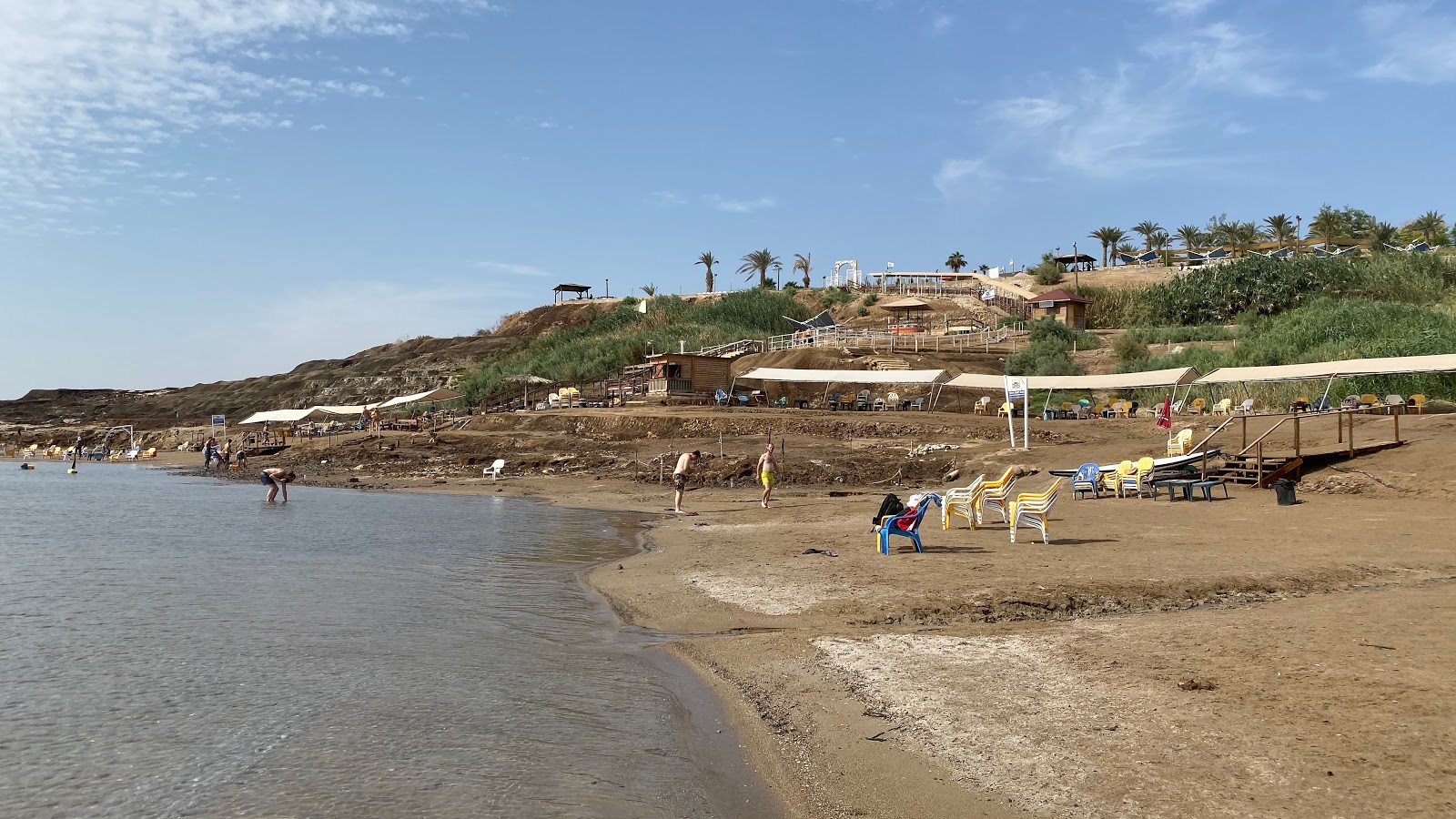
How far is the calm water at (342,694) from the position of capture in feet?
18.7

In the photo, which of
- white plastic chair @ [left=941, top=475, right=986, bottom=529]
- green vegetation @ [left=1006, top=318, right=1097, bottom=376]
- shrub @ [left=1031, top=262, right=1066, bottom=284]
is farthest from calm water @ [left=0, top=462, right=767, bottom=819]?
shrub @ [left=1031, top=262, right=1066, bottom=284]

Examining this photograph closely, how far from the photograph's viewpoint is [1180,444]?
21.9m

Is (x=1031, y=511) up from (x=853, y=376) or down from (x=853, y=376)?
down

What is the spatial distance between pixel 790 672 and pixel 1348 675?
3763mm

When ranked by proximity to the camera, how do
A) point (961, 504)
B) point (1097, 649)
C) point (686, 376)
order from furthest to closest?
1. point (686, 376)
2. point (961, 504)
3. point (1097, 649)

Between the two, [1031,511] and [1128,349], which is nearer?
[1031,511]

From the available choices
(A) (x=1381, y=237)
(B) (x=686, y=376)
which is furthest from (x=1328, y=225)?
(B) (x=686, y=376)

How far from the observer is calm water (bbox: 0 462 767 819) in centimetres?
570

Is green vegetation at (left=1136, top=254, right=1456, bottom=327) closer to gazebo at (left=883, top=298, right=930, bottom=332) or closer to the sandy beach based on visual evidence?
gazebo at (left=883, top=298, right=930, bottom=332)

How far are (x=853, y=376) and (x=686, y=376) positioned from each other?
333 inches

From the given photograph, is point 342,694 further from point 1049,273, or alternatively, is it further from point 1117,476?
point 1049,273

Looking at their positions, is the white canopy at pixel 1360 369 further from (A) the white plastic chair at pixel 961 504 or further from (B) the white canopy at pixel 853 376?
(A) the white plastic chair at pixel 961 504

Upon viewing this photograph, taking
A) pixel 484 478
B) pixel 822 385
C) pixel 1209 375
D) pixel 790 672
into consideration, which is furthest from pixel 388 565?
pixel 822 385

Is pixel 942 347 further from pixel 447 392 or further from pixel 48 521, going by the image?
pixel 48 521
